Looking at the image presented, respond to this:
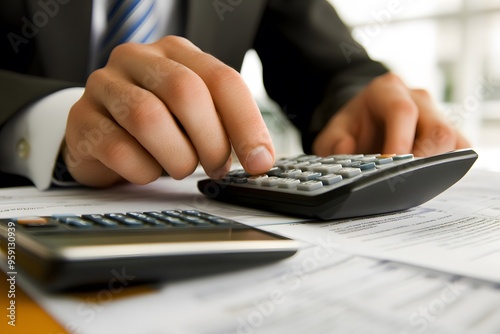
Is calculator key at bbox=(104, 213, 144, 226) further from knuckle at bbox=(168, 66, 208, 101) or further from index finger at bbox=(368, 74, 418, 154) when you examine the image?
index finger at bbox=(368, 74, 418, 154)

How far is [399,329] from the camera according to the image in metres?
0.13

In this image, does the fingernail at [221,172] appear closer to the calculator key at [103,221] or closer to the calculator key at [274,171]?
the calculator key at [274,171]

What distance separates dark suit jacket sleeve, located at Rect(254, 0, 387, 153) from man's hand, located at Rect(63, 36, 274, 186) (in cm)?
38

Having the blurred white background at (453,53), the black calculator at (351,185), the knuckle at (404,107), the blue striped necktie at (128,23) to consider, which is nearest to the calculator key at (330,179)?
the black calculator at (351,185)

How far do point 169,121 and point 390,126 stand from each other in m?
0.24

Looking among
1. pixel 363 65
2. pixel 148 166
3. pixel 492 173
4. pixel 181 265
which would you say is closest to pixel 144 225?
pixel 181 265

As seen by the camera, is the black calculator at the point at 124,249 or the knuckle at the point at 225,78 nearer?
the black calculator at the point at 124,249

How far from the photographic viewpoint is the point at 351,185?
267mm

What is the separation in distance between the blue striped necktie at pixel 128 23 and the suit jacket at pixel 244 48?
27 millimetres

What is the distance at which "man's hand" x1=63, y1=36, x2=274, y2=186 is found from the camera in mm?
315

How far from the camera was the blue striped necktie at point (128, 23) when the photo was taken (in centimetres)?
61

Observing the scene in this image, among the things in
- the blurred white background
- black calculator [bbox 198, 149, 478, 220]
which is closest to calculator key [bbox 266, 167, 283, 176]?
black calculator [bbox 198, 149, 478, 220]

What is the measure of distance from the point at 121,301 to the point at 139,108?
189mm

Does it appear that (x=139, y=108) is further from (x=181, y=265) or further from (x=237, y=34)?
(x=237, y=34)
